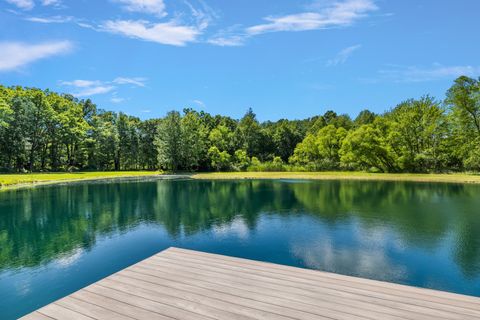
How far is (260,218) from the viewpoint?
14.2 metres

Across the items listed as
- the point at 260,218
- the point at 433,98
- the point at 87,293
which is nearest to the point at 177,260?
the point at 87,293

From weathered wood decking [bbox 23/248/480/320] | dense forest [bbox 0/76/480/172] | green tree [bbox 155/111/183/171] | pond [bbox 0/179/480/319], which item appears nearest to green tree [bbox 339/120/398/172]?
dense forest [bbox 0/76/480/172]

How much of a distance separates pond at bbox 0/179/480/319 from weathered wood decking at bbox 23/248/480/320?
8.90 ft

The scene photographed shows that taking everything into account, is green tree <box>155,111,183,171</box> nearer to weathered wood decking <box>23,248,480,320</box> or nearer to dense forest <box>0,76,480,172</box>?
dense forest <box>0,76,480,172</box>

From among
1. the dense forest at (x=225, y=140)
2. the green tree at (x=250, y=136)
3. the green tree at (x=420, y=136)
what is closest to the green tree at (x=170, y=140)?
the dense forest at (x=225, y=140)

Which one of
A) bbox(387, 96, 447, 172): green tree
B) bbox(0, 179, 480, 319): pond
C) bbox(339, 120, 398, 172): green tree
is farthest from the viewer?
bbox(339, 120, 398, 172): green tree

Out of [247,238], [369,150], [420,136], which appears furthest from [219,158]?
[247,238]

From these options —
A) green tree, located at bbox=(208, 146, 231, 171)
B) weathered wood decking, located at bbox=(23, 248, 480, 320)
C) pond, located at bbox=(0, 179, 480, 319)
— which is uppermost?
green tree, located at bbox=(208, 146, 231, 171)

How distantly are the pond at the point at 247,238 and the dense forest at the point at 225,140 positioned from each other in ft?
83.6

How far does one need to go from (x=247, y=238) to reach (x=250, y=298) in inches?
264

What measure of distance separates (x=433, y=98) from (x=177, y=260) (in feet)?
160

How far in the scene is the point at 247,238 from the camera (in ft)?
34.7

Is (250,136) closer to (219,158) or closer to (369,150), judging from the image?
(219,158)

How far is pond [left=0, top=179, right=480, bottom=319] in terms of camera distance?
23.4 feet
